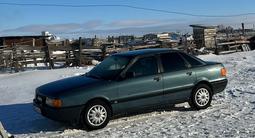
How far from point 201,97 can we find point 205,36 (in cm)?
2900

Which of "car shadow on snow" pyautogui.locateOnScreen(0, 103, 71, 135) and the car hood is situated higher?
the car hood

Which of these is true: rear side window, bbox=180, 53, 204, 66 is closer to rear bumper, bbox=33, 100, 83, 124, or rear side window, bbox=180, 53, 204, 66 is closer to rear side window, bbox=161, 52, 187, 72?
rear side window, bbox=161, 52, 187, 72


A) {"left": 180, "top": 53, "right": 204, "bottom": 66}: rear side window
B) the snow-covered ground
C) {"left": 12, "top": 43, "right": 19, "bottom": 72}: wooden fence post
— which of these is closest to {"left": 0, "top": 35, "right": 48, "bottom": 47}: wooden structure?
{"left": 12, "top": 43, "right": 19, "bottom": 72}: wooden fence post

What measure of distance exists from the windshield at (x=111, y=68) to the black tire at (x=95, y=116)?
2.21 ft

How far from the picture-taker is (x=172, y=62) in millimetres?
10383

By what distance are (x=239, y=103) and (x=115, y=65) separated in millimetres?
3205

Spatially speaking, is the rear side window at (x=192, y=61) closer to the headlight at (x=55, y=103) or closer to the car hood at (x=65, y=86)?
the car hood at (x=65, y=86)

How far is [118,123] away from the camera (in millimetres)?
9484

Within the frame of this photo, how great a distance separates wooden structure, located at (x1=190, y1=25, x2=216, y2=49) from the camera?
38250mm

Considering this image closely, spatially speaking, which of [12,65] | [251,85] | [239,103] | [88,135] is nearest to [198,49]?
[12,65]

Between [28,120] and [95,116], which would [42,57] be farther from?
[95,116]

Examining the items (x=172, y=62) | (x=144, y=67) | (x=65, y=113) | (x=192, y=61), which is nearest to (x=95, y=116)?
(x=65, y=113)

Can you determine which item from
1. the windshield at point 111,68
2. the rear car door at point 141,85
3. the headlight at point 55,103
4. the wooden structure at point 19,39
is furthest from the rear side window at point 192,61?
the wooden structure at point 19,39

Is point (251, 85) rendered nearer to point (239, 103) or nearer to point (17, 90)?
point (239, 103)
